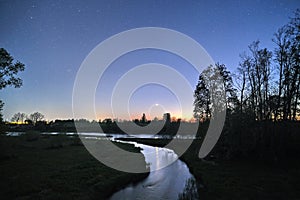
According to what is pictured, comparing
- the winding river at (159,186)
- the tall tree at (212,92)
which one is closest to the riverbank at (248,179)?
the winding river at (159,186)

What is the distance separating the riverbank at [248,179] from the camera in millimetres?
13906

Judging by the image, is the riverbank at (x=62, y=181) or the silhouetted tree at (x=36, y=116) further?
the silhouetted tree at (x=36, y=116)

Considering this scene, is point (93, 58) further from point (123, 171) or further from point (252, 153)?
point (252, 153)

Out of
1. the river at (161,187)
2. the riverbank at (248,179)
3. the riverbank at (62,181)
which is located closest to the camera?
the riverbank at (62,181)

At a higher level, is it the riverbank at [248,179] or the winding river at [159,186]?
the riverbank at [248,179]

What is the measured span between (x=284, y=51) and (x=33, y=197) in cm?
3273

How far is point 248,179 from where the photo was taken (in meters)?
17.0

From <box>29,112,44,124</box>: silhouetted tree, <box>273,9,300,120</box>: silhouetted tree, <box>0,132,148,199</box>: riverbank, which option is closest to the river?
<box>0,132,148,199</box>: riverbank

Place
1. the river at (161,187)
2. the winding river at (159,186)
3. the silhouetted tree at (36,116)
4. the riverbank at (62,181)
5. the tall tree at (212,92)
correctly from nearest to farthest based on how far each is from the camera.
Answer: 1. the riverbank at (62,181)
2. the river at (161,187)
3. the winding river at (159,186)
4. the tall tree at (212,92)
5. the silhouetted tree at (36,116)

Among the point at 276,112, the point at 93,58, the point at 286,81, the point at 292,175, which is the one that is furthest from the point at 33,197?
the point at 93,58

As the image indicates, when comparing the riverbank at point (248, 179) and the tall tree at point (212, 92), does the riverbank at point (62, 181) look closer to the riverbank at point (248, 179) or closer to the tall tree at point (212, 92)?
the riverbank at point (248, 179)

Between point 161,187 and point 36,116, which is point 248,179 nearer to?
point 161,187

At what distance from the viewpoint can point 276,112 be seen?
2544cm

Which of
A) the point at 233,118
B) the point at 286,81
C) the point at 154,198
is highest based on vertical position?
the point at 286,81
